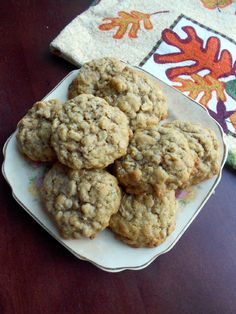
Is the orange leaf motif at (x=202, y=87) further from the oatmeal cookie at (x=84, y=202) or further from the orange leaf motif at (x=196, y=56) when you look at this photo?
the oatmeal cookie at (x=84, y=202)

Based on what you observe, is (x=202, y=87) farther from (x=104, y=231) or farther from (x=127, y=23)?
(x=104, y=231)

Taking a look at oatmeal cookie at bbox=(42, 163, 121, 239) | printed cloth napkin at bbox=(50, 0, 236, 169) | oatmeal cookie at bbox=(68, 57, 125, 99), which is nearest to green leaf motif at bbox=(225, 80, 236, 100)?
printed cloth napkin at bbox=(50, 0, 236, 169)

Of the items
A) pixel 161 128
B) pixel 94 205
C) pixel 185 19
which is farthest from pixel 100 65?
Answer: pixel 185 19

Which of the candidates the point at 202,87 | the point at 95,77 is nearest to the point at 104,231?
the point at 95,77

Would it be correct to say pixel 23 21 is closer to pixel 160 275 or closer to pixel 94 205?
pixel 94 205

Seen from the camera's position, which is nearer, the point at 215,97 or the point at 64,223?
the point at 64,223

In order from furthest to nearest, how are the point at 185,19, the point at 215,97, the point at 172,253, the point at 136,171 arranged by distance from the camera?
1. the point at 185,19
2. the point at 215,97
3. the point at 172,253
4. the point at 136,171

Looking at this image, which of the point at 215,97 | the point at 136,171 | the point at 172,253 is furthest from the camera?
the point at 215,97

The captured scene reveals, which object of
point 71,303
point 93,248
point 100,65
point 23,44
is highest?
point 100,65
